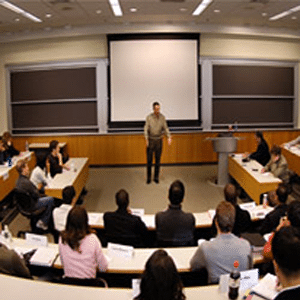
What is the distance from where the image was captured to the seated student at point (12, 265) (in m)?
3.22

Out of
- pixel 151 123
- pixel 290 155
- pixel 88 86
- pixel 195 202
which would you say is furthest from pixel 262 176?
pixel 88 86

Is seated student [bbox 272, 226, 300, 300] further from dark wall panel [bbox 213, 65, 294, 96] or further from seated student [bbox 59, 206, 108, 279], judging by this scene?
dark wall panel [bbox 213, 65, 294, 96]

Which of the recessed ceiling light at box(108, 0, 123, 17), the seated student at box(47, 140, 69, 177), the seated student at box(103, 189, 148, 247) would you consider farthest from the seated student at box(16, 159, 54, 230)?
the recessed ceiling light at box(108, 0, 123, 17)

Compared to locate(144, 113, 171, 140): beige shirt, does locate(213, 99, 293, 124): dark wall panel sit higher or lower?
higher

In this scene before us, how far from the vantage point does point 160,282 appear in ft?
6.97

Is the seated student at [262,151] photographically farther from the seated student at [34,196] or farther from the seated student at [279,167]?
the seated student at [34,196]

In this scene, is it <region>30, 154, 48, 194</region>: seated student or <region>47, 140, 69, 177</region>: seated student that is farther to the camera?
<region>47, 140, 69, 177</region>: seated student

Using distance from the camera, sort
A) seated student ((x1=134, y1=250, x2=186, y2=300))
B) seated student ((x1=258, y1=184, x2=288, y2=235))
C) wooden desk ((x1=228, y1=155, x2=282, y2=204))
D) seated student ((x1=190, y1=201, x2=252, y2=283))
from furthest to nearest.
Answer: wooden desk ((x1=228, y1=155, x2=282, y2=204))
seated student ((x1=258, y1=184, x2=288, y2=235))
seated student ((x1=190, y1=201, x2=252, y2=283))
seated student ((x1=134, y1=250, x2=186, y2=300))

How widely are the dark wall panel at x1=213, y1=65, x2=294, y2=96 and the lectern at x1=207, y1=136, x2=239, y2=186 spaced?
8.85ft

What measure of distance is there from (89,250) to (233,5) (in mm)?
5841

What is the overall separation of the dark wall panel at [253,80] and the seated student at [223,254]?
7.80m

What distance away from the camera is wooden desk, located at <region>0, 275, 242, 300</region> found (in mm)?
2734

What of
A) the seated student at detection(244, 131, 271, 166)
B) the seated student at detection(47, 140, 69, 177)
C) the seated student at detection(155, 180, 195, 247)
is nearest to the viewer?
the seated student at detection(155, 180, 195, 247)

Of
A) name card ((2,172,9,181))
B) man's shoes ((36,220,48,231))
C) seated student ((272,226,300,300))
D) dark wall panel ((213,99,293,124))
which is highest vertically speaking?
dark wall panel ((213,99,293,124))
